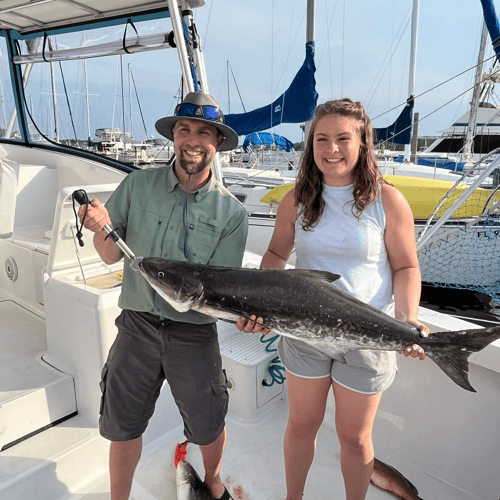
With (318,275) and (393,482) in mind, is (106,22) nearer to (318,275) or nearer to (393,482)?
(318,275)

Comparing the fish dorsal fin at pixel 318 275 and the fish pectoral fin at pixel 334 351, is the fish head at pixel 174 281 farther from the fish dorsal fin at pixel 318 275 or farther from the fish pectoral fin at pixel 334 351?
the fish pectoral fin at pixel 334 351

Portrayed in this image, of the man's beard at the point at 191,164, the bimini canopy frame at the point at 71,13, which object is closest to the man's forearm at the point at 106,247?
the man's beard at the point at 191,164

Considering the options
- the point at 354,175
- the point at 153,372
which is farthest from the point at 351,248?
the point at 153,372

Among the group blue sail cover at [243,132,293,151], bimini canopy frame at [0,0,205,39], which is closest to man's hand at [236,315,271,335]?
bimini canopy frame at [0,0,205,39]

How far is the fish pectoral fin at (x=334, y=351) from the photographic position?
1723 mm

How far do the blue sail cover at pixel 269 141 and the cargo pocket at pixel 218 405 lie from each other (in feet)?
39.2

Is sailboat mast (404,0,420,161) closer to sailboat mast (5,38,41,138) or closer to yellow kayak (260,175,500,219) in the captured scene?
yellow kayak (260,175,500,219)

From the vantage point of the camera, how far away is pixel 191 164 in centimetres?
192

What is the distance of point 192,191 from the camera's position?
2.00m

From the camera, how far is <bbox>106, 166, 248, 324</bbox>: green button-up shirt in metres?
1.96

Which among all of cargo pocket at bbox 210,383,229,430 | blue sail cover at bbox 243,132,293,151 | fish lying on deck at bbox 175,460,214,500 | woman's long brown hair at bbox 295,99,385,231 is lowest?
fish lying on deck at bbox 175,460,214,500

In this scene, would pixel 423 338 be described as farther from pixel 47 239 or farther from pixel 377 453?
pixel 47 239

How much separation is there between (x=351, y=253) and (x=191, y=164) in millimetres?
858

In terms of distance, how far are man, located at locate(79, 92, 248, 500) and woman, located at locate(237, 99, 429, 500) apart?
15.8 inches
